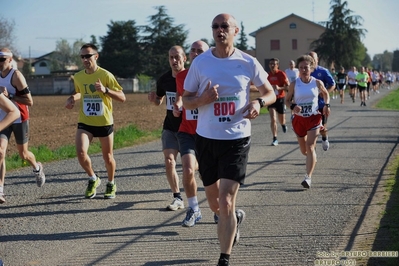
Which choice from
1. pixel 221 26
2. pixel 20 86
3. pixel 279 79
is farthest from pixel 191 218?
pixel 279 79

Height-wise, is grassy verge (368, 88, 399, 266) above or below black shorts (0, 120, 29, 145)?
below

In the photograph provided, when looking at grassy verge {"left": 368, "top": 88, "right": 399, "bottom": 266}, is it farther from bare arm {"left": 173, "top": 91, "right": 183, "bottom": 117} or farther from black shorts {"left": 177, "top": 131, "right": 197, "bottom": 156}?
bare arm {"left": 173, "top": 91, "right": 183, "bottom": 117}

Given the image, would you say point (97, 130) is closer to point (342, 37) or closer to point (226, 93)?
point (226, 93)

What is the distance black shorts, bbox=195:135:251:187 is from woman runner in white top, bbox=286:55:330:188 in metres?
4.17

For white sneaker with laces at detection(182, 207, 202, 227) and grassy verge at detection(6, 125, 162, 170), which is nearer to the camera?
white sneaker with laces at detection(182, 207, 202, 227)

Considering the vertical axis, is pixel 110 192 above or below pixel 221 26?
below

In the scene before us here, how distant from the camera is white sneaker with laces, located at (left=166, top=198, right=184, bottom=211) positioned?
805 centimetres

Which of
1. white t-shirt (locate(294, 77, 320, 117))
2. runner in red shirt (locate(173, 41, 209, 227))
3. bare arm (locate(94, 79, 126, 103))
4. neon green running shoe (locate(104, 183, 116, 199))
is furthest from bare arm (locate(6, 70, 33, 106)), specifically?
white t-shirt (locate(294, 77, 320, 117))

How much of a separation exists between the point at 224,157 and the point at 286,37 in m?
99.3

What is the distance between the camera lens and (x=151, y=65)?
93938 millimetres

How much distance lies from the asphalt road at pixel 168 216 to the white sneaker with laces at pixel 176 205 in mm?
110

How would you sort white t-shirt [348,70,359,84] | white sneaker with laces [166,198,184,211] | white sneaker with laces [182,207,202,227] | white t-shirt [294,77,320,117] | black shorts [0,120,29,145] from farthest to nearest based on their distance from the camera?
white t-shirt [348,70,359,84], white t-shirt [294,77,320,117], black shorts [0,120,29,145], white sneaker with laces [166,198,184,211], white sneaker with laces [182,207,202,227]

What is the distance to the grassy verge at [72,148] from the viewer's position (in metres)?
13.7

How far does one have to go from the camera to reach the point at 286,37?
103 m
